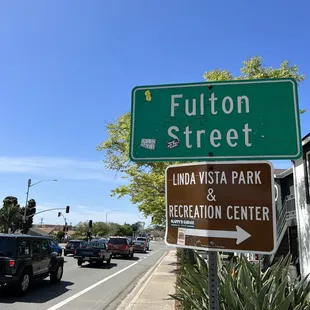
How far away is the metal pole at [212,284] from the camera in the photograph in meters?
2.16

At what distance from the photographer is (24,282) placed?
10297 mm

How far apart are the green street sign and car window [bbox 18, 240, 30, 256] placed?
9199mm

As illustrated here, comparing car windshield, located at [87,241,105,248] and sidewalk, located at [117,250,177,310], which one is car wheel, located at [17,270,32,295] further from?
car windshield, located at [87,241,105,248]

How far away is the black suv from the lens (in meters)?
9.85

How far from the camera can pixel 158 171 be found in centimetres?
1539

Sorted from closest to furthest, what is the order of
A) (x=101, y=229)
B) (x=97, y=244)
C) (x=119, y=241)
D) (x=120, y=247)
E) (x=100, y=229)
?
1. (x=97, y=244)
2. (x=120, y=247)
3. (x=119, y=241)
4. (x=100, y=229)
5. (x=101, y=229)

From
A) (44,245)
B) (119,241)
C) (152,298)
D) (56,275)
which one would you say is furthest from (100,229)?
(152,298)

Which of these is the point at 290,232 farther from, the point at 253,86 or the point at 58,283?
the point at 253,86

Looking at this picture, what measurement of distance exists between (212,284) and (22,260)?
31.2ft

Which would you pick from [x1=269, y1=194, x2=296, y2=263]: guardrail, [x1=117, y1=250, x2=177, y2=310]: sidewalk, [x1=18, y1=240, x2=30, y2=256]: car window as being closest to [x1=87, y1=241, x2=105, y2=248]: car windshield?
[x1=117, y1=250, x2=177, y2=310]: sidewalk

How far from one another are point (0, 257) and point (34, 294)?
5.47 ft

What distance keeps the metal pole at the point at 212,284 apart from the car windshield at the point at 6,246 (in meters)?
9.43

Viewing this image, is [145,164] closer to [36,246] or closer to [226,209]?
[36,246]

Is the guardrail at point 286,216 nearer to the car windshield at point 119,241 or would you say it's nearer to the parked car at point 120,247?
the parked car at point 120,247
